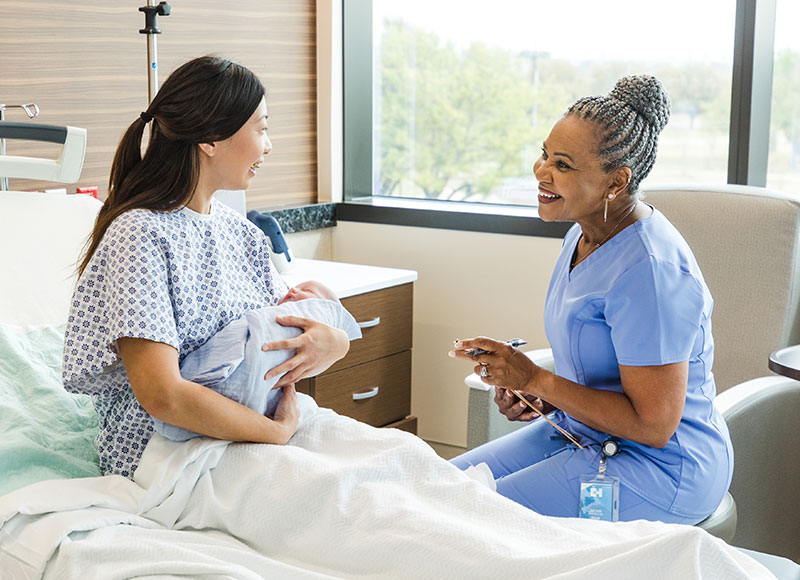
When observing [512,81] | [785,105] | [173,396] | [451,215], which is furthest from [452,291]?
[173,396]

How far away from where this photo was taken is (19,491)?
1331mm

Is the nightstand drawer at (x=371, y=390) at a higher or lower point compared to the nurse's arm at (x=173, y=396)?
lower

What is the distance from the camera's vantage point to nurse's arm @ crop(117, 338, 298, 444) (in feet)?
4.55

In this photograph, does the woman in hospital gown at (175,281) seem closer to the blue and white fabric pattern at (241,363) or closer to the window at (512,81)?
the blue and white fabric pattern at (241,363)

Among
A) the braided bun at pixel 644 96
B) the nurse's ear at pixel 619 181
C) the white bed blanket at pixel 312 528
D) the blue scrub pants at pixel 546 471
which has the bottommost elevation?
the blue scrub pants at pixel 546 471

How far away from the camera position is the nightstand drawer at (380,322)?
8.82 ft

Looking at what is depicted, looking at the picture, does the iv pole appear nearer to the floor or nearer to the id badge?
the id badge

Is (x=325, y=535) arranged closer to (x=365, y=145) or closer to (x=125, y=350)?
(x=125, y=350)

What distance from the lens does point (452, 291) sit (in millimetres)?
3207

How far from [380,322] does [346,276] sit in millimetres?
170

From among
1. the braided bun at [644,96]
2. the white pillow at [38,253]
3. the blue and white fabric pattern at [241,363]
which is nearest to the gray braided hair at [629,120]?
the braided bun at [644,96]

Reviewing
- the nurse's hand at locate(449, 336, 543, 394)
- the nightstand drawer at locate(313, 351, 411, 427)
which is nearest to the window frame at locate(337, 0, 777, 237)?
the nightstand drawer at locate(313, 351, 411, 427)

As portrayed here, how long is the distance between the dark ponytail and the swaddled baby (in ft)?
0.76

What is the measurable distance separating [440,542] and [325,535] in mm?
159
